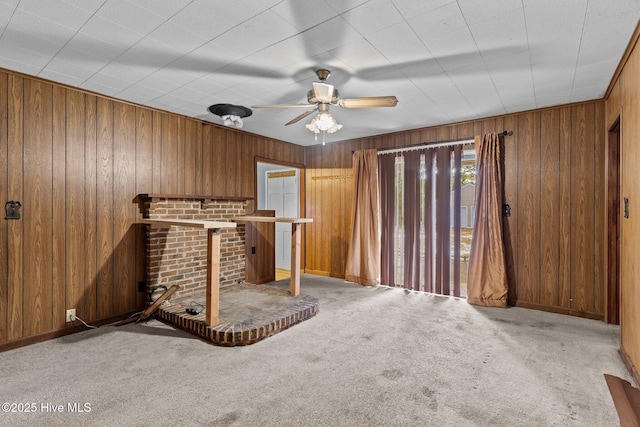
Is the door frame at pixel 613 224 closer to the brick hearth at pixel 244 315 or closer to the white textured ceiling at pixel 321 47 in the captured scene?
the white textured ceiling at pixel 321 47

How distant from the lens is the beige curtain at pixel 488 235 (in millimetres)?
3834

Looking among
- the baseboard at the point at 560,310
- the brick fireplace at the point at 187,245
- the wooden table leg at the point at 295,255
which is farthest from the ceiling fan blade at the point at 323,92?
the baseboard at the point at 560,310

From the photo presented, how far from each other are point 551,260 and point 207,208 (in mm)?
4342

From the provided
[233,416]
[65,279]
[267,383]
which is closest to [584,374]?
[267,383]

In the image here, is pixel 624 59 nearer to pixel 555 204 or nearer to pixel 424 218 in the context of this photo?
Result: pixel 555 204

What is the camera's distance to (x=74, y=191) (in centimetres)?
306

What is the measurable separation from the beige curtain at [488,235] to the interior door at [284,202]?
3.33 m

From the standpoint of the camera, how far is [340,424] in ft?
5.79

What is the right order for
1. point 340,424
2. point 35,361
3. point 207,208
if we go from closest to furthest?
point 340,424 → point 35,361 → point 207,208

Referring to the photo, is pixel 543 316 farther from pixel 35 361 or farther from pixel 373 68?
pixel 35 361

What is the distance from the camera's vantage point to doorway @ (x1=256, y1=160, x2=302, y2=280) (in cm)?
621

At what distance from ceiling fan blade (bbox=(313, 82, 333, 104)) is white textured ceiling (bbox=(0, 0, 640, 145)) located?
0.19 metres

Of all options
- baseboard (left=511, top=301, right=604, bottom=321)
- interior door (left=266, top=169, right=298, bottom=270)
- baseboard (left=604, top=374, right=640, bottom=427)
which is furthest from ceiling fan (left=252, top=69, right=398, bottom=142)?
interior door (left=266, top=169, right=298, bottom=270)

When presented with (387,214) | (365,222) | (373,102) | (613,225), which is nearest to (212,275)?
(373,102)
